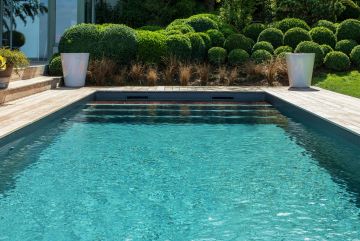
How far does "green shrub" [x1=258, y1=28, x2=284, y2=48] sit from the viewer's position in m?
15.9

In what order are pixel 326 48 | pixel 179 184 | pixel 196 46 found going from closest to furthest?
1. pixel 179 184
2. pixel 196 46
3. pixel 326 48

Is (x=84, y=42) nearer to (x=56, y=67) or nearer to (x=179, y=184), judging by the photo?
(x=56, y=67)

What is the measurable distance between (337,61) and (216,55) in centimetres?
335

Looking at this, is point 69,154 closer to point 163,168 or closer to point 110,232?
point 163,168

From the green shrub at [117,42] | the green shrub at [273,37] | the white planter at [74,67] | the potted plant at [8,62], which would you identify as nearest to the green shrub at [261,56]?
the green shrub at [273,37]

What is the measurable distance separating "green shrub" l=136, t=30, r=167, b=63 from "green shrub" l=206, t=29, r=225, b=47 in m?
1.85

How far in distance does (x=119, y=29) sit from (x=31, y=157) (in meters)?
8.74

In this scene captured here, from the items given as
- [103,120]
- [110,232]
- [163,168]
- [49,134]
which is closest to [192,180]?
[163,168]

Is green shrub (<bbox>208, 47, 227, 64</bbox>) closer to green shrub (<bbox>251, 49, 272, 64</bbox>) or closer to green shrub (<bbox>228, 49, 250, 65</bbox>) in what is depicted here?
green shrub (<bbox>228, 49, 250, 65</bbox>)

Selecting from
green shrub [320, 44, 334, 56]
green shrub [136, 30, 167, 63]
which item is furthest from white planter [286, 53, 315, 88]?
green shrub [136, 30, 167, 63]

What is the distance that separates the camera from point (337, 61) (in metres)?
14.9

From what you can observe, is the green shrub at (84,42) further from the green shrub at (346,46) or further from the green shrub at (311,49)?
the green shrub at (346,46)

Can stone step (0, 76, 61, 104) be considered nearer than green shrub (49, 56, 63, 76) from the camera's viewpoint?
Yes

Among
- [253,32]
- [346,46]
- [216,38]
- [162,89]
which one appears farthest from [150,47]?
[346,46]
